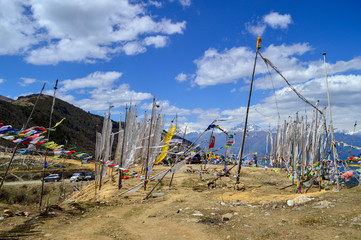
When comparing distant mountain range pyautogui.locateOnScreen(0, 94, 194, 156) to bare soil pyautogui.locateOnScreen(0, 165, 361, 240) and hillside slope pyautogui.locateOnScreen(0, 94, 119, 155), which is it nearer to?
hillside slope pyautogui.locateOnScreen(0, 94, 119, 155)

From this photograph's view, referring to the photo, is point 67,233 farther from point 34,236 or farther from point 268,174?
point 268,174

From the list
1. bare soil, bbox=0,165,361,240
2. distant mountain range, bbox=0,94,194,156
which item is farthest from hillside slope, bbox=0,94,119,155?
bare soil, bbox=0,165,361,240

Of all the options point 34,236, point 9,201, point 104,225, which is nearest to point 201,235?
point 104,225

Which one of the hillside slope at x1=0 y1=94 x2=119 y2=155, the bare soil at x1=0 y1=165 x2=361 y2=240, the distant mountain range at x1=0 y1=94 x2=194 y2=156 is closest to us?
the bare soil at x1=0 y1=165 x2=361 y2=240

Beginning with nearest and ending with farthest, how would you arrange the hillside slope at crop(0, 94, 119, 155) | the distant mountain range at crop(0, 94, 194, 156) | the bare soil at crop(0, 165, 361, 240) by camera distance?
the bare soil at crop(0, 165, 361, 240)
the distant mountain range at crop(0, 94, 194, 156)
the hillside slope at crop(0, 94, 119, 155)

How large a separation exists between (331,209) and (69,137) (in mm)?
82178

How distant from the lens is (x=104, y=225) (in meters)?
8.92

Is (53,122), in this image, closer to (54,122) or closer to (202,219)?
(54,122)

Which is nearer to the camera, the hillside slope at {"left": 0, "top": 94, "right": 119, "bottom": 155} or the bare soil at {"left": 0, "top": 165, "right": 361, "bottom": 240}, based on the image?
the bare soil at {"left": 0, "top": 165, "right": 361, "bottom": 240}

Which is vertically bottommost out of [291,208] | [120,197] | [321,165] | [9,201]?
[9,201]

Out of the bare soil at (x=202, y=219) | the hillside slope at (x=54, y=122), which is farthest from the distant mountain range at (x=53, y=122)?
the bare soil at (x=202, y=219)

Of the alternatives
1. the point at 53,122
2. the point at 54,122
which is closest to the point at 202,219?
the point at 53,122

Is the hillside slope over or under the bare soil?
over

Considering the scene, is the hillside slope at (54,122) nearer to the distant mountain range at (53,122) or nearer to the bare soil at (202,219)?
the distant mountain range at (53,122)
